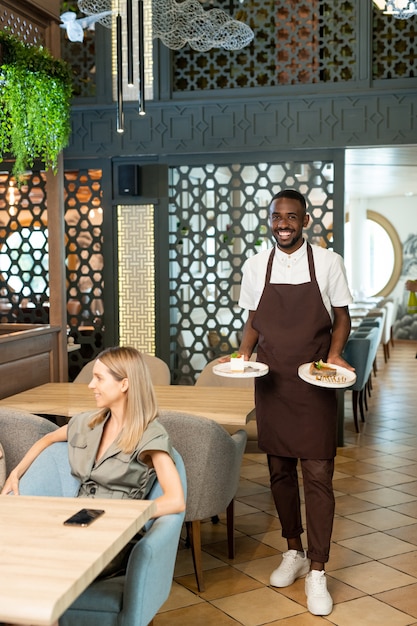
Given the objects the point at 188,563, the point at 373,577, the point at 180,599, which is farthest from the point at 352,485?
the point at 180,599

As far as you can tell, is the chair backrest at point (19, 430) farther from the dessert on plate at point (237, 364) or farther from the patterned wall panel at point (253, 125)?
the patterned wall panel at point (253, 125)

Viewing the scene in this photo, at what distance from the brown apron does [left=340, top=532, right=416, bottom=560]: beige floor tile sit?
1036 mm

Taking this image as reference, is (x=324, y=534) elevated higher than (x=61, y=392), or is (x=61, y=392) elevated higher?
(x=61, y=392)

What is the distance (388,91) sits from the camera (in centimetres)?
667

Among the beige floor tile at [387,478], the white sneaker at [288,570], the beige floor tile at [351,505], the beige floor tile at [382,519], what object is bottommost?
the beige floor tile at [387,478]

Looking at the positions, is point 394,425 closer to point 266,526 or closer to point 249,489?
point 249,489

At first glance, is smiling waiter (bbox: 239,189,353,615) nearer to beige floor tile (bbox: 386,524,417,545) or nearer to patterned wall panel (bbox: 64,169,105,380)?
beige floor tile (bbox: 386,524,417,545)

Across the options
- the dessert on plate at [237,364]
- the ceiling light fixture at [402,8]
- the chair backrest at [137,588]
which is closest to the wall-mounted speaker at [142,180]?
the ceiling light fixture at [402,8]

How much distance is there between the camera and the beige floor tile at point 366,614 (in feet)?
11.5

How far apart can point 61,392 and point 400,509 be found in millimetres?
2240

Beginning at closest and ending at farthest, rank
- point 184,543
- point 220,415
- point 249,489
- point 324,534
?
point 324,534, point 220,415, point 184,543, point 249,489

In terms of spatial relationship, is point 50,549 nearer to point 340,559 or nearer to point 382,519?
point 340,559

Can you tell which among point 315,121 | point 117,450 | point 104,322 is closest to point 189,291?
point 104,322

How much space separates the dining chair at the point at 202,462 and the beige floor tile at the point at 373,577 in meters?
0.71
